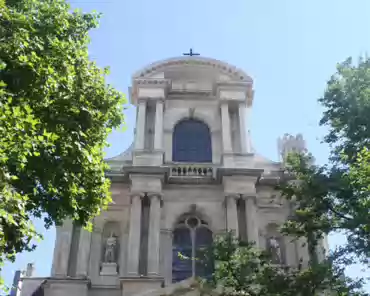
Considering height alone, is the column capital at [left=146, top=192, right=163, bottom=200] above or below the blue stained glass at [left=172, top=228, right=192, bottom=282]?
above

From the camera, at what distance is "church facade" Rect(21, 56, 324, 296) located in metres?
19.5

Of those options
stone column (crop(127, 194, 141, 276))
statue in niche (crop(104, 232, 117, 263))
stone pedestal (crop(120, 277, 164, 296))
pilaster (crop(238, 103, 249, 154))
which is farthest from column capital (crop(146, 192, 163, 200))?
pilaster (crop(238, 103, 249, 154))

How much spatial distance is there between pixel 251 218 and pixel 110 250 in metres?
5.27

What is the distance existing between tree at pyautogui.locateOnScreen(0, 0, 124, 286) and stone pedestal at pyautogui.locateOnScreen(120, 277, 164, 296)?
602 cm

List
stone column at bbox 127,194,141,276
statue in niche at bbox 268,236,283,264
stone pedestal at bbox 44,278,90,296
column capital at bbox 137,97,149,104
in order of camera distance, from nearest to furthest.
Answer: stone pedestal at bbox 44,278,90,296
stone column at bbox 127,194,141,276
statue in niche at bbox 268,236,283,264
column capital at bbox 137,97,149,104

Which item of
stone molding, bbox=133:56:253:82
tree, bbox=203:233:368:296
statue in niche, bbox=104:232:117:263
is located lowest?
tree, bbox=203:233:368:296

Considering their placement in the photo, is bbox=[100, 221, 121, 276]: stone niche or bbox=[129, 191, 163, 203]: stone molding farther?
bbox=[129, 191, 163, 203]: stone molding

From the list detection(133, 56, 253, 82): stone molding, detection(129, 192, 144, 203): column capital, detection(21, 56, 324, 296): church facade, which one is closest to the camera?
detection(21, 56, 324, 296): church facade

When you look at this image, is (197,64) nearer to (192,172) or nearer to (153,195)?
(192,172)

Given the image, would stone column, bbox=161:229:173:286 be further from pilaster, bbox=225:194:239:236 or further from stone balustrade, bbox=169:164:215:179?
stone balustrade, bbox=169:164:215:179

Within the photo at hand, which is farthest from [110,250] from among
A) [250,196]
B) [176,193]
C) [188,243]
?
[250,196]

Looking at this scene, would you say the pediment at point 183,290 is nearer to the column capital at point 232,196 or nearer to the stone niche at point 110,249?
the stone niche at point 110,249

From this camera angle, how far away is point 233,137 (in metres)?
23.8

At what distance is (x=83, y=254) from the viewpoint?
19734mm
